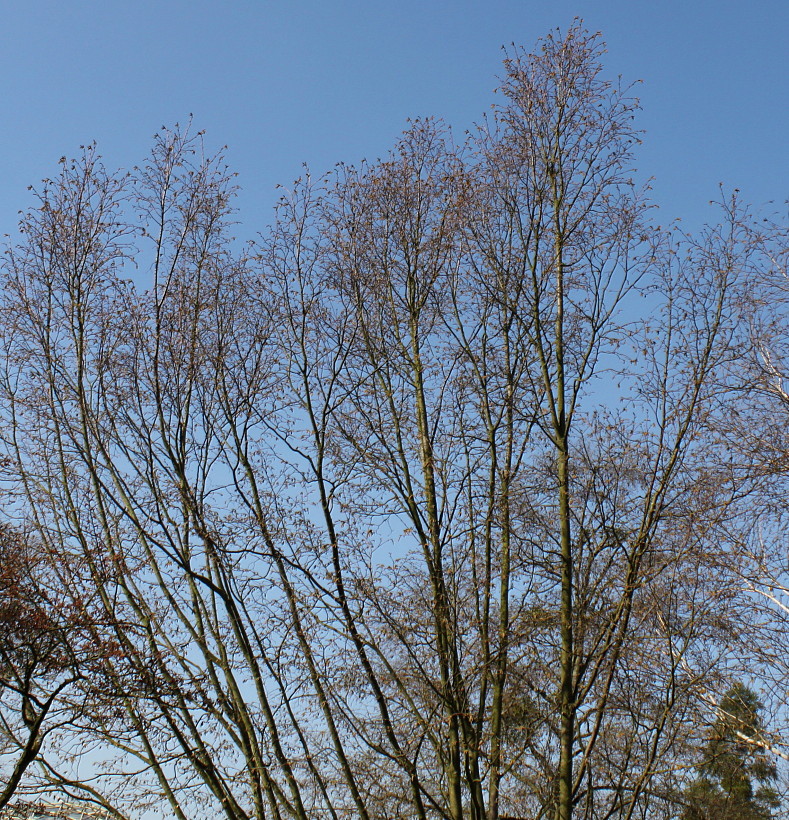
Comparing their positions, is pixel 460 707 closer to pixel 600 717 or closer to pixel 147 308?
pixel 600 717

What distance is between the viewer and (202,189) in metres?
9.34

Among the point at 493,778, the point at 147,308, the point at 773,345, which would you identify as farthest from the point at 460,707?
the point at 773,345

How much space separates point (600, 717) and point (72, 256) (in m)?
7.16

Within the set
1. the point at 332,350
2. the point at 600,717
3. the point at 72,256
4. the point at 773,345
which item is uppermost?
the point at 773,345

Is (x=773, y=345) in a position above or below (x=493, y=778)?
above

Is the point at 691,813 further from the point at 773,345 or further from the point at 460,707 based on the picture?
the point at 773,345

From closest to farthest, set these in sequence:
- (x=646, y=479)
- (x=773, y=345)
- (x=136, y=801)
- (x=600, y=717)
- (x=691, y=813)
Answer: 1. (x=600, y=717)
2. (x=136, y=801)
3. (x=646, y=479)
4. (x=691, y=813)
5. (x=773, y=345)

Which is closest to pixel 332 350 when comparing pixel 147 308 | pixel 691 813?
pixel 147 308

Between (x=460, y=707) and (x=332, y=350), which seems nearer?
(x=460, y=707)

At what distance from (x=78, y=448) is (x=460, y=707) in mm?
4620

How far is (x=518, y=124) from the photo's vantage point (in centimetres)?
877

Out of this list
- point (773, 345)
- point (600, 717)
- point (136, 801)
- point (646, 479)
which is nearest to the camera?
point (600, 717)

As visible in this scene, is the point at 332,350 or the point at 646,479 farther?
the point at 332,350

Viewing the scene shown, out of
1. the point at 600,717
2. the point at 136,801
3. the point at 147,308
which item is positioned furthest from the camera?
the point at 147,308
